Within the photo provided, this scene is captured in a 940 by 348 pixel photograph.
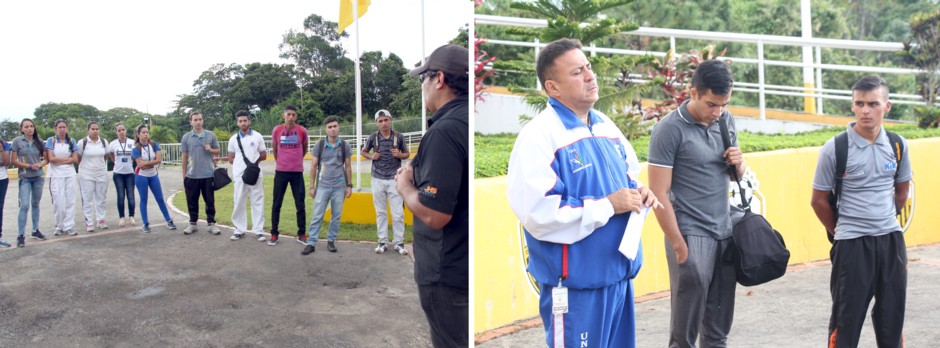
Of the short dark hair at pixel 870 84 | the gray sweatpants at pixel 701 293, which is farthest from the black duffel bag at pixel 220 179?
the short dark hair at pixel 870 84

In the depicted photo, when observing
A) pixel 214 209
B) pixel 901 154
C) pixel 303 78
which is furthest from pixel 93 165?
pixel 901 154

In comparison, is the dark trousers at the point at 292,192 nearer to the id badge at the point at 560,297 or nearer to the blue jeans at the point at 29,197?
the blue jeans at the point at 29,197

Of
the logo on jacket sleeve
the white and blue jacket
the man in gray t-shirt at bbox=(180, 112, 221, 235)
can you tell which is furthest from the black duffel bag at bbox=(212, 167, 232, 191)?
the logo on jacket sleeve

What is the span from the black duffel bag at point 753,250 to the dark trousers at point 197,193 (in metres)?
1.88

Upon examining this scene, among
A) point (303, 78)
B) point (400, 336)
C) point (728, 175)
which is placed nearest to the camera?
point (303, 78)

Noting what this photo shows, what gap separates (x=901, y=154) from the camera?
3.32m

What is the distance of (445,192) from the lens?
5.78ft

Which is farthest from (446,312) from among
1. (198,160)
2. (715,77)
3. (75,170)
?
(715,77)

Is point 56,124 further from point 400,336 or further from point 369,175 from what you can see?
point 400,336

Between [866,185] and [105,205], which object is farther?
[866,185]

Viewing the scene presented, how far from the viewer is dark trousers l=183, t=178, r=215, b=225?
1.73 m

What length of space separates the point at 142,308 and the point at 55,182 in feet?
1.09

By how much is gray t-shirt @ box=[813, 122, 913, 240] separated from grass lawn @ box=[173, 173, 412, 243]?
6.85 feet

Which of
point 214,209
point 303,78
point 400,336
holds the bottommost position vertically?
point 400,336
